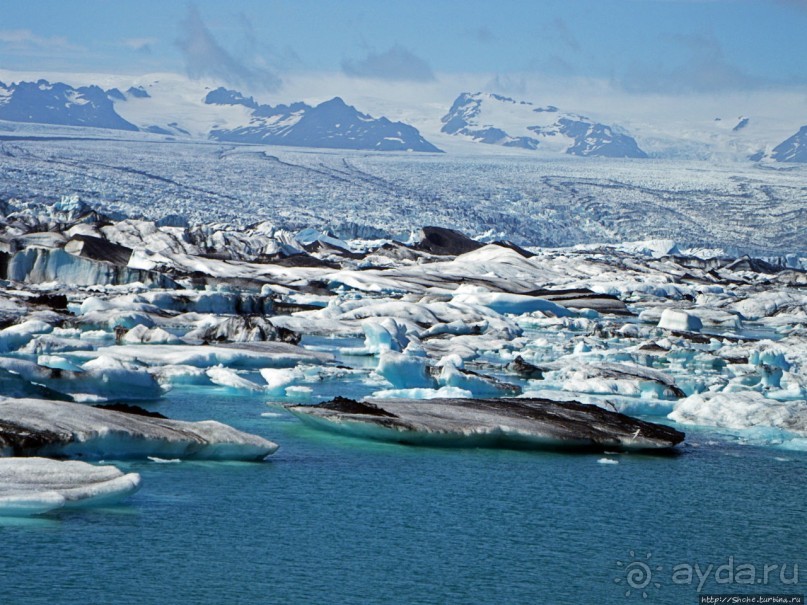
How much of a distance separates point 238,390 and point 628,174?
2315 inches

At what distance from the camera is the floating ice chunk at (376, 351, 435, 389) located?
13719mm

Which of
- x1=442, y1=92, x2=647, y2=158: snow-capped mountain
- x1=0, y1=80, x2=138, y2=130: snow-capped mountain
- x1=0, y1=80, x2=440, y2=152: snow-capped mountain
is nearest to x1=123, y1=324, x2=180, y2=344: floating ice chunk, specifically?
x1=0, y1=80, x2=440, y2=152: snow-capped mountain

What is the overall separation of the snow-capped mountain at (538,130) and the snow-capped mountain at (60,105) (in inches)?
1748

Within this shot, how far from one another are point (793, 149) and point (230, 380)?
15676 cm

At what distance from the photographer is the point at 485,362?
17297 mm

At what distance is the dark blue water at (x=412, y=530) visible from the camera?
251 inches

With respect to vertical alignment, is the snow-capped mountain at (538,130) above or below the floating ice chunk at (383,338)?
above

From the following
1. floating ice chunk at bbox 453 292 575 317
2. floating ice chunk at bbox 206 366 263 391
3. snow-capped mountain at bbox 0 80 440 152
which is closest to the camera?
floating ice chunk at bbox 206 366 263 391

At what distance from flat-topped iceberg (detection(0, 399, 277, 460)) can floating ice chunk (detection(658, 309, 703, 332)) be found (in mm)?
15745

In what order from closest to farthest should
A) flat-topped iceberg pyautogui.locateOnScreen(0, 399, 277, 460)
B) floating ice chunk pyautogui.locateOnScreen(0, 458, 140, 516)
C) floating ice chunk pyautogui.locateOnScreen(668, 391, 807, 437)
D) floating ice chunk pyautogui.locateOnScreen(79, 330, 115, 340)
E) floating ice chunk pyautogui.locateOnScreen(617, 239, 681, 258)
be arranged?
1. floating ice chunk pyautogui.locateOnScreen(0, 458, 140, 516)
2. flat-topped iceberg pyautogui.locateOnScreen(0, 399, 277, 460)
3. floating ice chunk pyautogui.locateOnScreen(668, 391, 807, 437)
4. floating ice chunk pyautogui.locateOnScreen(79, 330, 115, 340)
5. floating ice chunk pyautogui.locateOnScreen(617, 239, 681, 258)

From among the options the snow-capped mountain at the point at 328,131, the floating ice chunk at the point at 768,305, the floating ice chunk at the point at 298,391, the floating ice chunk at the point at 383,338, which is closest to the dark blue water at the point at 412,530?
the floating ice chunk at the point at 298,391

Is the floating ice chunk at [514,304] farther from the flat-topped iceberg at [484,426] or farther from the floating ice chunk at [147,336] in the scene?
the flat-topped iceberg at [484,426]

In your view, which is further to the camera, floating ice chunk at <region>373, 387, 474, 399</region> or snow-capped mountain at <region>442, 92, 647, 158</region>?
snow-capped mountain at <region>442, 92, 647, 158</region>

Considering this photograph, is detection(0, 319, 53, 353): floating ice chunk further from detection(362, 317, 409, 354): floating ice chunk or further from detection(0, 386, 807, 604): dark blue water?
detection(0, 386, 807, 604): dark blue water
